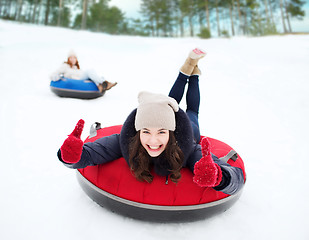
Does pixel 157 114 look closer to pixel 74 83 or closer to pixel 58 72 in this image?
pixel 74 83

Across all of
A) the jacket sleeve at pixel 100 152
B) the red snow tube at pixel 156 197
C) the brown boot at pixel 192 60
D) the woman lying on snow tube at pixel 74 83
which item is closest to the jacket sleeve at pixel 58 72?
the woman lying on snow tube at pixel 74 83

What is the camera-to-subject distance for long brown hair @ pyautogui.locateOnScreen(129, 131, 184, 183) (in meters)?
1.41

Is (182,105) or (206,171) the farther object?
(182,105)

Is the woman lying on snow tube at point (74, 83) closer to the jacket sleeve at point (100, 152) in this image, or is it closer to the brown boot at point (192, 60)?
the brown boot at point (192, 60)

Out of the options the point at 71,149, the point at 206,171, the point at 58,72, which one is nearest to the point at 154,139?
the point at 206,171

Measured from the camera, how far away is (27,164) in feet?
7.13

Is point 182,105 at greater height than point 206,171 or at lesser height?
greater

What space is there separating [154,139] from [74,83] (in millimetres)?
3441

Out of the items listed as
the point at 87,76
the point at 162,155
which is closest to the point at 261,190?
the point at 162,155

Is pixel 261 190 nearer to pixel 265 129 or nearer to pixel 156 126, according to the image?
pixel 156 126

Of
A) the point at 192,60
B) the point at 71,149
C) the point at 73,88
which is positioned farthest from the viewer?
the point at 73,88

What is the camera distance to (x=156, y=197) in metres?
1.39

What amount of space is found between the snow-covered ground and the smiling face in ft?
1.75

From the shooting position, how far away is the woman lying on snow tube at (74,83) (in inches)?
169
